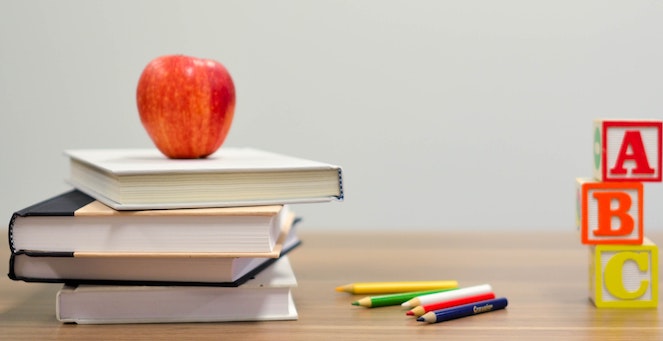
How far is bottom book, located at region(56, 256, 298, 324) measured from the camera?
31.7 inches

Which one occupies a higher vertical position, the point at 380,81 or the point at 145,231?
the point at 380,81

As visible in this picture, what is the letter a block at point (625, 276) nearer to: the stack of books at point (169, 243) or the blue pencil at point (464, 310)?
the blue pencil at point (464, 310)

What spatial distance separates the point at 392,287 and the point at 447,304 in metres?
0.10

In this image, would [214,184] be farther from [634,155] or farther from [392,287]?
[634,155]

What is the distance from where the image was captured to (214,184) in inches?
32.2

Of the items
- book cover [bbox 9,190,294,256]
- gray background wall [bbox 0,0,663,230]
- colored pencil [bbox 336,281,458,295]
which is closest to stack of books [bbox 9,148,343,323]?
book cover [bbox 9,190,294,256]

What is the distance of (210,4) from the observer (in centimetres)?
186

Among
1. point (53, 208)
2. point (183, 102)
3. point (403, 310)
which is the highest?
point (183, 102)

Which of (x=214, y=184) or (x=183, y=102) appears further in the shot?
(x=183, y=102)

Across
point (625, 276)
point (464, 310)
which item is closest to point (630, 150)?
point (625, 276)

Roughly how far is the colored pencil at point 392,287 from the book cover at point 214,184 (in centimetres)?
13

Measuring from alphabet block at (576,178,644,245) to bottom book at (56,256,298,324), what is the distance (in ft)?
1.07

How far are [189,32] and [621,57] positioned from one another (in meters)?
1.01

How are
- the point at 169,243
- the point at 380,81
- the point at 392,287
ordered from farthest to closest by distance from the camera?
the point at 380,81, the point at 392,287, the point at 169,243
